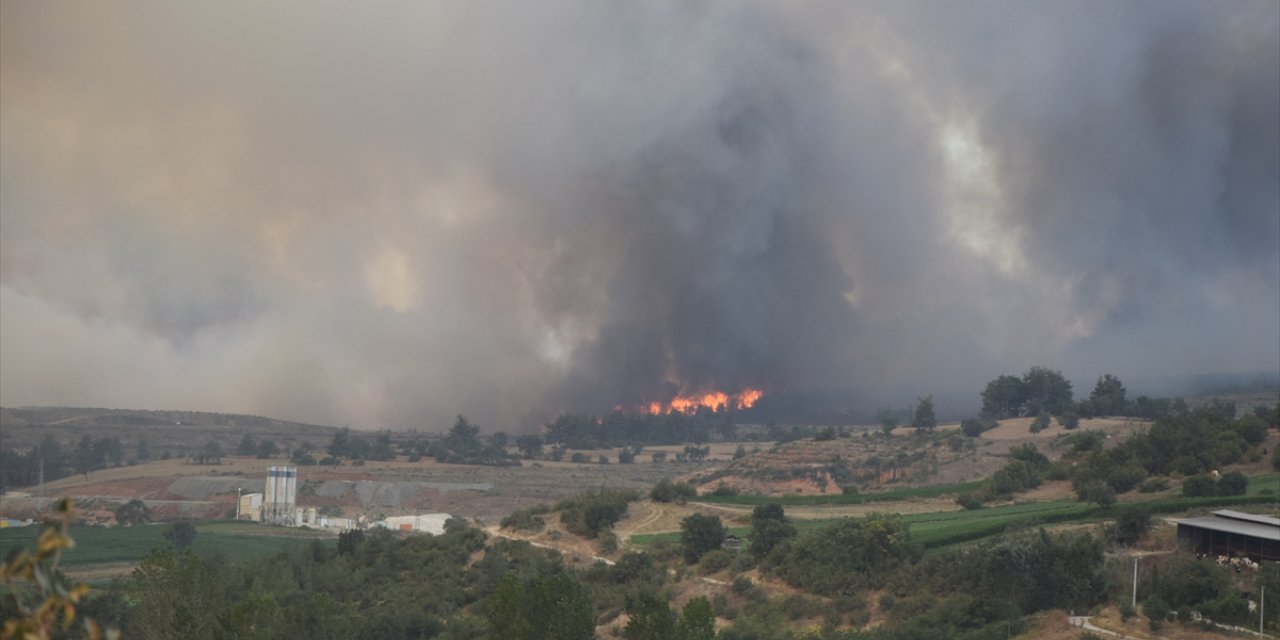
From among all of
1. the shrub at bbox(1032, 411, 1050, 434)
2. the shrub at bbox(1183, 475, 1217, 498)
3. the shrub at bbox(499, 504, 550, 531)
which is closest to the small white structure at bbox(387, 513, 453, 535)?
the shrub at bbox(499, 504, 550, 531)

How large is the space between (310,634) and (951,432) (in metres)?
65.3

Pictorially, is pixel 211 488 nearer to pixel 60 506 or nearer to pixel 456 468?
pixel 456 468

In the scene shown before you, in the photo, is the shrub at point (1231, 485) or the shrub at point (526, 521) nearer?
the shrub at point (1231, 485)

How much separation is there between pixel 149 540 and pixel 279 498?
14955 mm

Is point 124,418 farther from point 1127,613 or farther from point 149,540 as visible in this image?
point 1127,613

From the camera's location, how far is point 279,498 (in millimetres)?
91562

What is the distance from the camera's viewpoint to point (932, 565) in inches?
1646

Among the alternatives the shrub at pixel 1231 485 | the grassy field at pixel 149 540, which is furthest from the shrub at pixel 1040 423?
the grassy field at pixel 149 540

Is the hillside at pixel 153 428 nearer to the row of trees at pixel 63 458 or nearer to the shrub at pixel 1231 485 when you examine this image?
the row of trees at pixel 63 458

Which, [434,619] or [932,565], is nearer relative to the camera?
[932,565]

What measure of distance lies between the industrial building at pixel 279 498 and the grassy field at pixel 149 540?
2726 millimetres

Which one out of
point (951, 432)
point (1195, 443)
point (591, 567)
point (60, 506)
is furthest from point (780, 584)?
point (951, 432)

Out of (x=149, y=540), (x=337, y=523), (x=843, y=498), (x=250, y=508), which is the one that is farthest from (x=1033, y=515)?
(x=250, y=508)

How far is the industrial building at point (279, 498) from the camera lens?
297 ft
